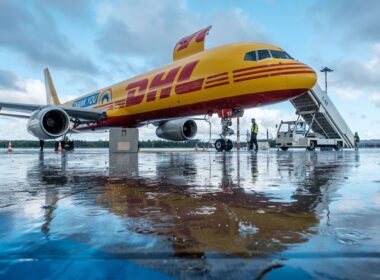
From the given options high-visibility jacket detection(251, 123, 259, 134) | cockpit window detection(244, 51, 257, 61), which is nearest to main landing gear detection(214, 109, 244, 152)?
cockpit window detection(244, 51, 257, 61)

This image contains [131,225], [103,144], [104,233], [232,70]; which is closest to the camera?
[104,233]

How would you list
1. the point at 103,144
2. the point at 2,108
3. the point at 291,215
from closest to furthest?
1. the point at 291,215
2. the point at 2,108
3. the point at 103,144

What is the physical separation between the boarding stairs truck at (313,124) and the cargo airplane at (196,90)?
875 centimetres

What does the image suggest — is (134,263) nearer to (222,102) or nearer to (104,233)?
(104,233)

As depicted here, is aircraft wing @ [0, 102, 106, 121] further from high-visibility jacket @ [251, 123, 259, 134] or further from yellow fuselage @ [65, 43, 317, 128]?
high-visibility jacket @ [251, 123, 259, 134]

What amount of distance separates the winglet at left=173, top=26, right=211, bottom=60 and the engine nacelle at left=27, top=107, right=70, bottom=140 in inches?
191

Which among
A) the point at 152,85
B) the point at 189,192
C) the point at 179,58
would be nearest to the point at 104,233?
the point at 189,192

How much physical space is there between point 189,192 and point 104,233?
4.87 ft

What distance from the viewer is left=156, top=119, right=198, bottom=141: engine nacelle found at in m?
14.7

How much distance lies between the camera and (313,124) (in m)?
23.6

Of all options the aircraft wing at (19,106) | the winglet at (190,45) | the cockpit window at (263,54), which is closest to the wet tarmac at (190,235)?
the cockpit window at (263,54)

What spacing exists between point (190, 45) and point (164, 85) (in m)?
2.11

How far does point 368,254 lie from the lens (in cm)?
133

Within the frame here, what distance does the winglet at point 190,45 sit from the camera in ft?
37.8
